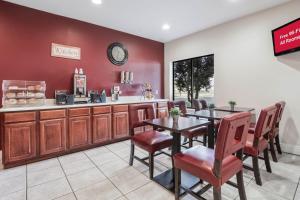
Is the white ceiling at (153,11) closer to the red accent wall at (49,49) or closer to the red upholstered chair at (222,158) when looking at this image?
the red accent wall at (49,49)

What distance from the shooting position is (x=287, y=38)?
9.76ft

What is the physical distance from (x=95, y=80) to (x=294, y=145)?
4.39 metres

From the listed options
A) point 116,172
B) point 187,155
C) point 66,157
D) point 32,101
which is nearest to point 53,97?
point 32,101

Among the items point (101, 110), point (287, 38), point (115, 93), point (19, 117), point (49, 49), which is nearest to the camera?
point (19, 117)

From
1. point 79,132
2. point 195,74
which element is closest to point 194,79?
point 195,74

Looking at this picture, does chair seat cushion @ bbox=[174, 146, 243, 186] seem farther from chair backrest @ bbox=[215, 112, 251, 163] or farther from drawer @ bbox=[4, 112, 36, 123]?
drawer @ bbox=[4, 112, 36, 123]

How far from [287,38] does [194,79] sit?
7.75ft

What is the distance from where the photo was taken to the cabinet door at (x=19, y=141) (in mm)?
2599

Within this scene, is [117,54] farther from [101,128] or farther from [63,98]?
[101,128]

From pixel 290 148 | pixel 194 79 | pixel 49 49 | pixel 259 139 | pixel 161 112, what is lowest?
pixel 290 148

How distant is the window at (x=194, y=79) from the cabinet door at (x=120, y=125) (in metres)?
2.08

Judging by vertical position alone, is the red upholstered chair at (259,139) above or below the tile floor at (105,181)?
above

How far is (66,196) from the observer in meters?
1.94

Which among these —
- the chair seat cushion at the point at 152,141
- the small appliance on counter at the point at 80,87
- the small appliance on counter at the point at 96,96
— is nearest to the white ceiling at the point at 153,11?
the small appliance on counter at the point at 80,87
